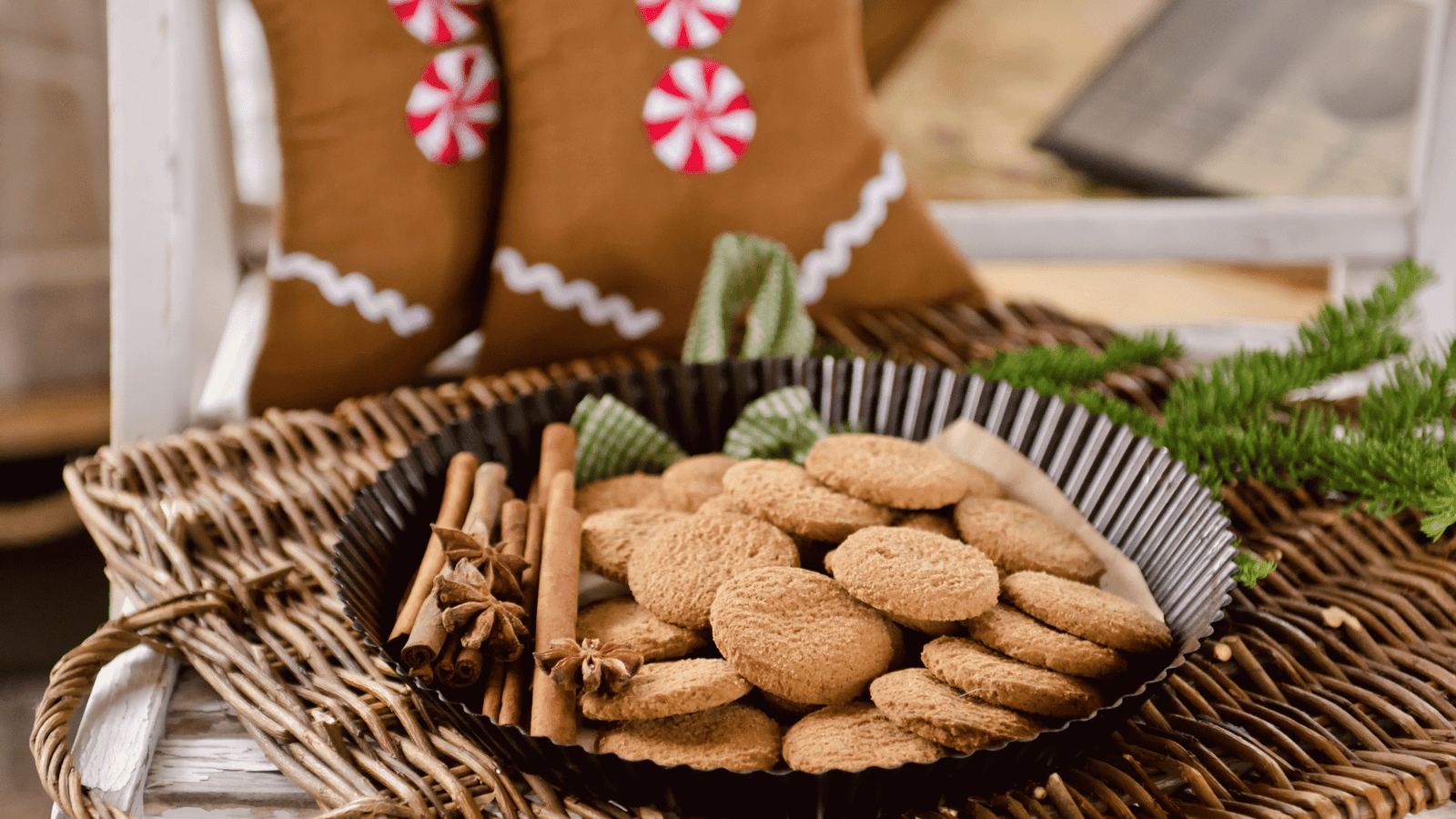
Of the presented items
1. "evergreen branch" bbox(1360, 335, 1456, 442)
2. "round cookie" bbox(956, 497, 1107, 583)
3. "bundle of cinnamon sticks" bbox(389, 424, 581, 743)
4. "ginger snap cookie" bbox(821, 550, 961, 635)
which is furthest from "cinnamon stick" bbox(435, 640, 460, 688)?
"evergreen branch" bbox(1360, 335, 1456, 442)

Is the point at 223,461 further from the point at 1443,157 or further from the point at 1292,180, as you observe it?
the point at 1292,180

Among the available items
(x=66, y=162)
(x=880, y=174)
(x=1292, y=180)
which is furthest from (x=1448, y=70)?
(x=66, y=162)

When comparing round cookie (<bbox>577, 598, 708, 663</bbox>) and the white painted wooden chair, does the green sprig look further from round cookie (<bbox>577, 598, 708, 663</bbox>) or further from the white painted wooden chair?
round cookie (<bbox>577, 598, 708, 663</bbox>)

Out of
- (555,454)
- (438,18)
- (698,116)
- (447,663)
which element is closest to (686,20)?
(698,116)

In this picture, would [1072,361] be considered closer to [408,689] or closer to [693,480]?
[693,480]

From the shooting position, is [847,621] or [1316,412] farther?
[1316,412]

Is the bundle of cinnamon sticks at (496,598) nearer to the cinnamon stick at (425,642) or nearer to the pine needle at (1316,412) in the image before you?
the cinnamon stick at (425,642)
